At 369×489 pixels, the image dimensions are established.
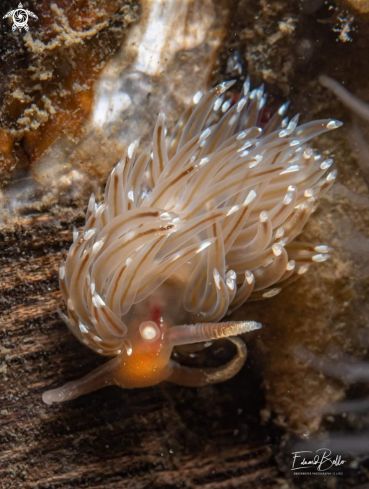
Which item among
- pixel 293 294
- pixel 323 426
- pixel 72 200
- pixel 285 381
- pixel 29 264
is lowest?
pixel 323 426

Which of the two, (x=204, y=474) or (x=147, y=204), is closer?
(x=147, y=204)

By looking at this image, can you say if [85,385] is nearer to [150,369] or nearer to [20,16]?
[150,369]

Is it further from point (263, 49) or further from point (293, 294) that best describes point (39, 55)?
point (293, 294)

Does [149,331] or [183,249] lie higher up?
[183,249]

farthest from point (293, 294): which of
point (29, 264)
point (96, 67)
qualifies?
point (96, 67)

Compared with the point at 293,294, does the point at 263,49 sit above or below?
above
